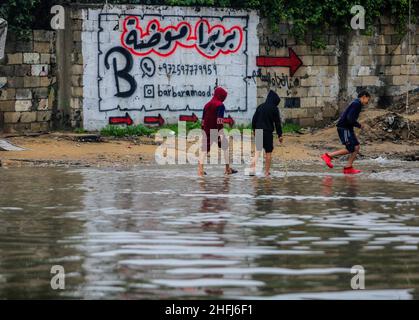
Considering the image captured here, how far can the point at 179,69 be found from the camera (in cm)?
2669

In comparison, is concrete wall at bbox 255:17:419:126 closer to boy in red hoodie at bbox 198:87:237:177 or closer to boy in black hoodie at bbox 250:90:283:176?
boy in black hoodie at bbox 250:90:283:176

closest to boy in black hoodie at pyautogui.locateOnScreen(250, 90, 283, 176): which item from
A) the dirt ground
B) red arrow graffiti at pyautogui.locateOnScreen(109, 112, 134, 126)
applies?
the dirt ground

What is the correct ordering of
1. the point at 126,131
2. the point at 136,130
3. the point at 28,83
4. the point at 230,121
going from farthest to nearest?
1. the point at 230,121
2. the point at 136,130
3. the point at 126,131
4. the point at 28,83

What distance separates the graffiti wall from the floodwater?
6.76 meters

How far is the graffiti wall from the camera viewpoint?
84.1 ft

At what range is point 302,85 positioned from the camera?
91.9 ft

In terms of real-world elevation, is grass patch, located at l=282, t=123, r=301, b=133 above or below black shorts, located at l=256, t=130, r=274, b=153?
below

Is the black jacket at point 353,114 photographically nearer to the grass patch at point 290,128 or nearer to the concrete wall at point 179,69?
the grass patch at point 290,128

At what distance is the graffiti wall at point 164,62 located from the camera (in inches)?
1009

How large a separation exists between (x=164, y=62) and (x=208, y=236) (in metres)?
15.0

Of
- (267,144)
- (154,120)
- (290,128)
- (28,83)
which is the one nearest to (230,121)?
(290,128)

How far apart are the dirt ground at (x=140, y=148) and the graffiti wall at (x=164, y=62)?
4.47 ft

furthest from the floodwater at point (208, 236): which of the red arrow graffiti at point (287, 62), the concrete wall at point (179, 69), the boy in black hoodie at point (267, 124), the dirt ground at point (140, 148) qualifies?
the red arrow graffiti at point (287, 62)

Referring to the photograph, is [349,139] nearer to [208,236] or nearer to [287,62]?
[287,62]
